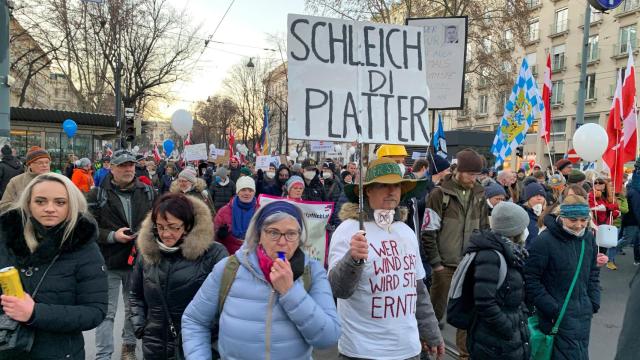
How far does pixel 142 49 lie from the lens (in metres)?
29.1

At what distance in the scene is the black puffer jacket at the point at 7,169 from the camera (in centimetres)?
803

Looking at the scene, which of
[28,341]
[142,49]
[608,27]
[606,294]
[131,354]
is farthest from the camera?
[608,27]

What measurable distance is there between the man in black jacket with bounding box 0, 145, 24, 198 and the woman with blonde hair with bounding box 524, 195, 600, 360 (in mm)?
8185

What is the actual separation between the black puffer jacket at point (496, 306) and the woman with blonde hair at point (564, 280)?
30 cm

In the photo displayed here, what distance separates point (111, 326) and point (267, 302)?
8.67 feet

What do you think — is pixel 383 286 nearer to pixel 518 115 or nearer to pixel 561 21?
pixel 518 115

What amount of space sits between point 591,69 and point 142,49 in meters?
32.1

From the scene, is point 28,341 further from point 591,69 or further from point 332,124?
point 591,69

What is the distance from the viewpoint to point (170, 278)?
280 centimetres

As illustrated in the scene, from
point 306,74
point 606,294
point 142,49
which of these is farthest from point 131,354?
point 142,49

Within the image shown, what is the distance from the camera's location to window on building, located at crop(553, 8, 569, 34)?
37969mm

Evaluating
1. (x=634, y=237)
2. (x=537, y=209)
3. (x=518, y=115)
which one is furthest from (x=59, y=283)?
(x=634, y=237)

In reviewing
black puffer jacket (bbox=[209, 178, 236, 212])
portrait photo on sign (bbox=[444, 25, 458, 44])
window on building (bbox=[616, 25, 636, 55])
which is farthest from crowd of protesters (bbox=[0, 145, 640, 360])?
window on building (bbox=[616, 25, 636, 55])

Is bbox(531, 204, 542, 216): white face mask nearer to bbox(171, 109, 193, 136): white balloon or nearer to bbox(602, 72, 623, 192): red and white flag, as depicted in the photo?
bbox(602, 72, 623, 192): red and white flag
